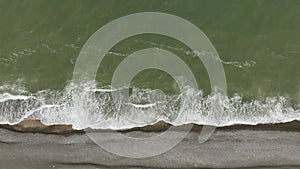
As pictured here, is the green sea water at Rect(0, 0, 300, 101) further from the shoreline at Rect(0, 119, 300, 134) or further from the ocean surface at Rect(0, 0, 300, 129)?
the shoreline at Rect(0, 119, 300, 134)

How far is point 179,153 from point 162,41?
6.62 ft

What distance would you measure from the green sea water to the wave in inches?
6.4

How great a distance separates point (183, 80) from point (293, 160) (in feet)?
7.41

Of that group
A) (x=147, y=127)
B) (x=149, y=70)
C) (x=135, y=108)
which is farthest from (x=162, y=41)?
(x=147, y=127)

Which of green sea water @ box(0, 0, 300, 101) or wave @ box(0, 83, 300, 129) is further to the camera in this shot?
green sea water @ box(0, 0, 300, 101)

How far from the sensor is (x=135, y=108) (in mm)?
7332

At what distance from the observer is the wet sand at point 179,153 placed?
7027 mm

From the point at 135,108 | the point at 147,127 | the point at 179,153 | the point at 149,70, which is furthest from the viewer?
the point at 149,70

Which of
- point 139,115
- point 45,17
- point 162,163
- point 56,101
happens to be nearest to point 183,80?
point 139,115

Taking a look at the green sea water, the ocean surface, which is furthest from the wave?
the green sea water

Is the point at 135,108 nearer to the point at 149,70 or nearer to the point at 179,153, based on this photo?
the point at 149,70

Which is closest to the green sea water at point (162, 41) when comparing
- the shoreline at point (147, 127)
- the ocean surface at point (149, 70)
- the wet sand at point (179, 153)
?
the ocean surface at point (149, 70)

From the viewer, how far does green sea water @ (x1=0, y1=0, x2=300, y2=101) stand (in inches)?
295

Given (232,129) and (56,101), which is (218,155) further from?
(56,101)
